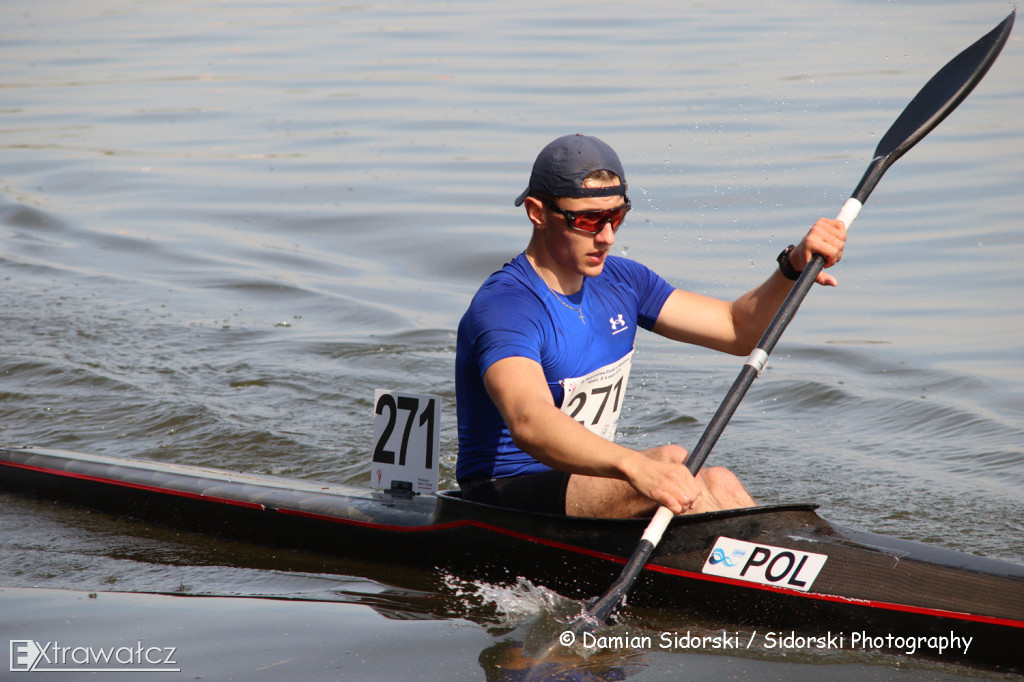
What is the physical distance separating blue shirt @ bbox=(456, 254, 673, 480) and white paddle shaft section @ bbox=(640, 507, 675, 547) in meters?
0.55

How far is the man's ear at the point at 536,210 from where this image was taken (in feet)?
11.6

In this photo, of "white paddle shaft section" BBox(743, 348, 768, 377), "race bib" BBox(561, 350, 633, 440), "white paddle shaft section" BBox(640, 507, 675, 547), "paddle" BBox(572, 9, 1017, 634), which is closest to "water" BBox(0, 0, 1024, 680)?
"paddle" BBox(572, 9, 1017, 634)

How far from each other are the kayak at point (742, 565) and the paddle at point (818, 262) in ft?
0.55

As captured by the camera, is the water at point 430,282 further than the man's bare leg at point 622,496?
Yes

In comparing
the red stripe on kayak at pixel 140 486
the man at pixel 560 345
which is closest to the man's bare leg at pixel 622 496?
the man at pixel 560 345

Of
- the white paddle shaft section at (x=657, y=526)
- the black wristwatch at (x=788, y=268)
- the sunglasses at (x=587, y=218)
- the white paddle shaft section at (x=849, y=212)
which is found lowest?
the white paddle shaft section at (x=657, y=526)

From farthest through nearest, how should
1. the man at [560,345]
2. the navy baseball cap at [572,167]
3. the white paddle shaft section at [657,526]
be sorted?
the navy baseball cap at [572,167], the man at [560,345], the white paddle shaft section at [657,526]

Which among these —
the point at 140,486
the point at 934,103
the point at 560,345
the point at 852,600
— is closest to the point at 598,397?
the point at 560,345

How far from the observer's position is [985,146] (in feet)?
37.6

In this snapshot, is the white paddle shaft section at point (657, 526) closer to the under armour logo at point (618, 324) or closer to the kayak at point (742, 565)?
the kayak at point (742, 565)

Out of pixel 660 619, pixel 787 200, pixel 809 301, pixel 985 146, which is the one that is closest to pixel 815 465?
pixel 660 619

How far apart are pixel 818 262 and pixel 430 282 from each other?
5113 mm

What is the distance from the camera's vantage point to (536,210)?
11.6ft

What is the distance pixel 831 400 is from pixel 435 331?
2.64m
